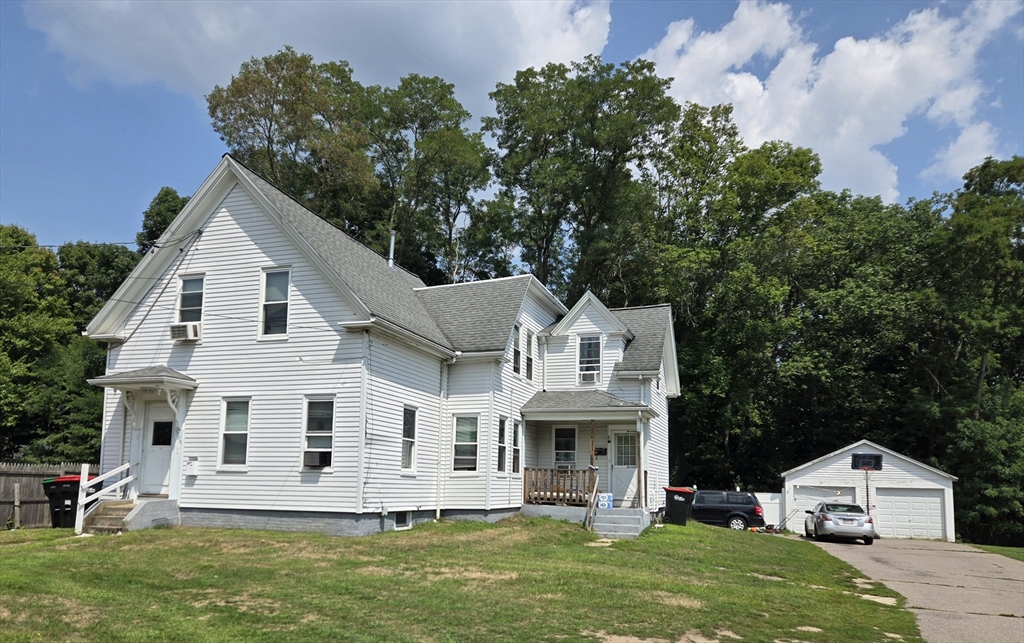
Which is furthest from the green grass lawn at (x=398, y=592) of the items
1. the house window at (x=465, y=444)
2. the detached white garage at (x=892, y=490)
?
the detached white garage at (x=892, y=490)

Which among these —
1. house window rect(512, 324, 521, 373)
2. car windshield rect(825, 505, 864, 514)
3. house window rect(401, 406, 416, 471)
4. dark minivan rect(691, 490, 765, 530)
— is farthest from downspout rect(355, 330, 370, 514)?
car windshield rect(825, 505, 864, 514)

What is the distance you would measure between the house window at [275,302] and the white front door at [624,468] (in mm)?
11060

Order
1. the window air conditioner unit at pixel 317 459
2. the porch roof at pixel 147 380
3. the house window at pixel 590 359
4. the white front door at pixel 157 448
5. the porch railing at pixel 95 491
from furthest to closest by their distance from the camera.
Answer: the house window at pixel 590 359, the white front door at pixel 157 448, the porch roof at pixel 147 380, the window air conditioner unit at pixel 317 459, the porch railing at pixel 95 491

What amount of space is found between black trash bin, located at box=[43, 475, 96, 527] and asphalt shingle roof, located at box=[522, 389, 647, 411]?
11572 millimetres

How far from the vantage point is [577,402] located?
22.5 m

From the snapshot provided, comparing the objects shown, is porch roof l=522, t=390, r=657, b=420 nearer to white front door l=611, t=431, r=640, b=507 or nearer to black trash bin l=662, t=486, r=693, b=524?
white front door l=611, t=431, r=640, b=507

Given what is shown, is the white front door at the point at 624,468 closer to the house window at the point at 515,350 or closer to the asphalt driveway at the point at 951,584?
the house window at the point at 515,350

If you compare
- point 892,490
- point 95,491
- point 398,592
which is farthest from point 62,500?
point 892,490

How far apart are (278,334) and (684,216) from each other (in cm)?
2788

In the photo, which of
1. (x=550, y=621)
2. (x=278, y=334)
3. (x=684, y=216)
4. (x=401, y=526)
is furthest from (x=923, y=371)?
(x=550, y=621)

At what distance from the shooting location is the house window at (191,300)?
18375 millimetres

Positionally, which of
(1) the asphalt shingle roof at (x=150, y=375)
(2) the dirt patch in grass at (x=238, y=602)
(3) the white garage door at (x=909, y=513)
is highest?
(1) the asphalt shingle roof at (x=150, y=375)

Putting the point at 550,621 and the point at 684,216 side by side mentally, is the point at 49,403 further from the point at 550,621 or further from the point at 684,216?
the point at 684,216

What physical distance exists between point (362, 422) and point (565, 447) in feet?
30.5
